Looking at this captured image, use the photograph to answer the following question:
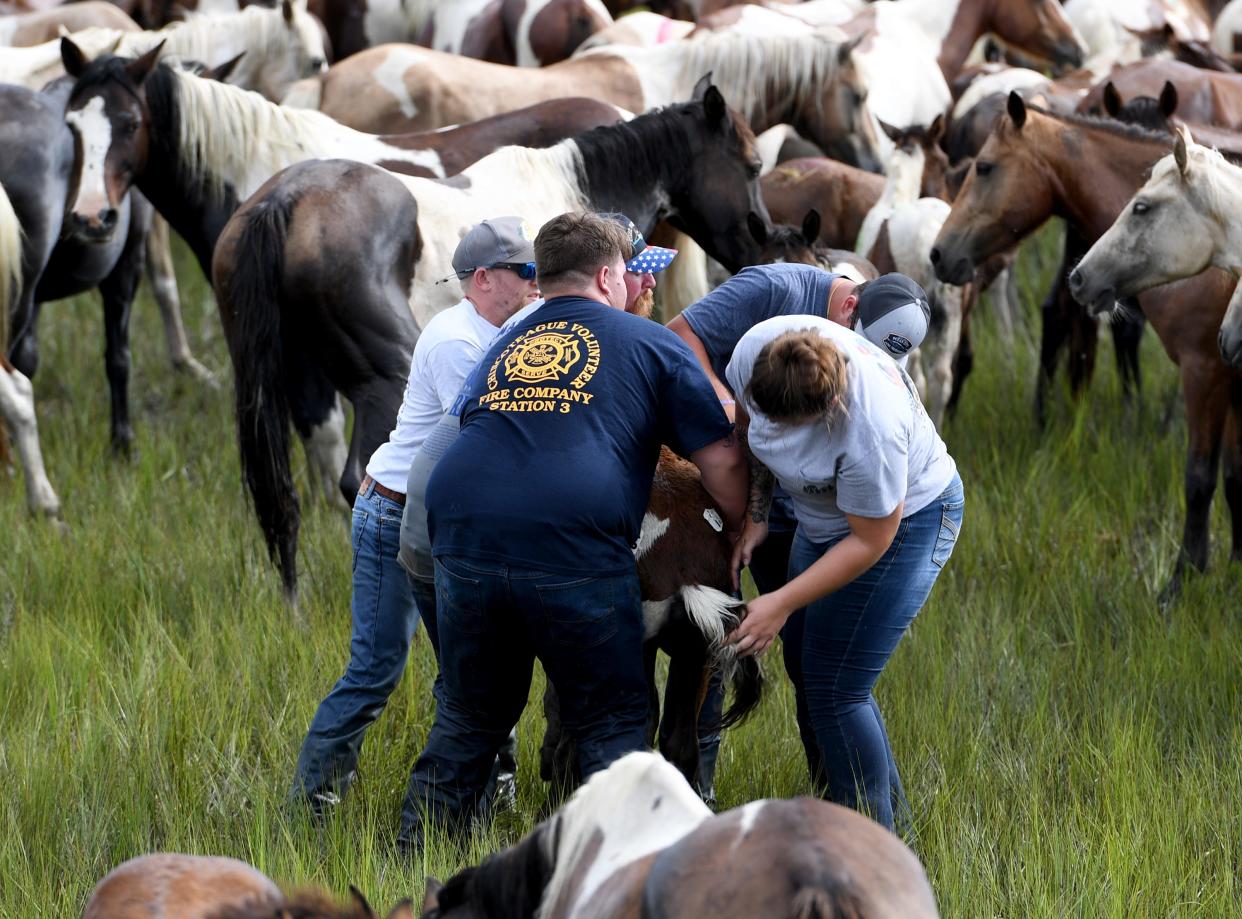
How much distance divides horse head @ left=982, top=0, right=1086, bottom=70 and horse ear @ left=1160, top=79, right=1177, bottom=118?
4881mm

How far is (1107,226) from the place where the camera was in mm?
6859

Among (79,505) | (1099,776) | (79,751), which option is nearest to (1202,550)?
(1099,776)

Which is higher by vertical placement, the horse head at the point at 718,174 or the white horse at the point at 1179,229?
the white horse at the point at 1179,229

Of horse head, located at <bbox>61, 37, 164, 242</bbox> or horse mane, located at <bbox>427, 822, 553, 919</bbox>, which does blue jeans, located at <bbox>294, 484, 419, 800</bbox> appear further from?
horse head, located at <bbox>61, 37, 164, 242</bbox>

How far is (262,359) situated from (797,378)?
2.98 meters

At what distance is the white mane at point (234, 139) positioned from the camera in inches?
284

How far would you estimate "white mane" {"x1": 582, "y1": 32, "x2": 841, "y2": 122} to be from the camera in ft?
30.7

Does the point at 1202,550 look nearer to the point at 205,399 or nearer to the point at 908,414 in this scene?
the point at 908,414

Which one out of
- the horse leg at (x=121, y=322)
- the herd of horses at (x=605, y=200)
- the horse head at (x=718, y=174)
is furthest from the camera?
the horse leg at (x=121, y=322)


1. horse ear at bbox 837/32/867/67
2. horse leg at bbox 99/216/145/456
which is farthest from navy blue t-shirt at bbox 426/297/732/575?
horse ear at bbox 837/32/867/67

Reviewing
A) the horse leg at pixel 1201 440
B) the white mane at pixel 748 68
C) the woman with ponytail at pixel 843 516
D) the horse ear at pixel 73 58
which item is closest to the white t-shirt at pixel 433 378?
the woman with ponytail at pixel 843 516

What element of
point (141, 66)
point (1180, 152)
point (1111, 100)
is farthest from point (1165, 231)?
point (141, 66)

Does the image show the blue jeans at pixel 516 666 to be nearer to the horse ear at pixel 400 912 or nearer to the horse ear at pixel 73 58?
the horse ear at pixel 400 912

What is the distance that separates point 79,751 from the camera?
173 inches
